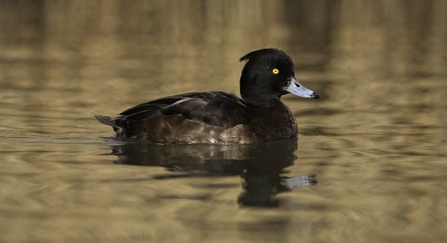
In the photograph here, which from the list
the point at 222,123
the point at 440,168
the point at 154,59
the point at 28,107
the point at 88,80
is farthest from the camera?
the point at 154,59

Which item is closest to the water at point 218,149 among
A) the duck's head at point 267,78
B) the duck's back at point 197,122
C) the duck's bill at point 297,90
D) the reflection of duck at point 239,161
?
the reflection of duck at point 239,161

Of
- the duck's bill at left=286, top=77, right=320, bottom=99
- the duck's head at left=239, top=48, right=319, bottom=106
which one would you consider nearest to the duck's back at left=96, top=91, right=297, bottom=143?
the duck's head at left=239, top=48, right=319, bottom=106

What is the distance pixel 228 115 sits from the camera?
288 inches

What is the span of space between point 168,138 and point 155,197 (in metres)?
2.17

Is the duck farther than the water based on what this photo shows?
Yes

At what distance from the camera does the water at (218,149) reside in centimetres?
461

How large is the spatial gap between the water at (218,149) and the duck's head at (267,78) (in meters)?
0.50

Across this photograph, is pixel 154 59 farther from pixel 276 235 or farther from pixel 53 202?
pixel 276 235

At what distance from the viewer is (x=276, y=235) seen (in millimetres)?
4355

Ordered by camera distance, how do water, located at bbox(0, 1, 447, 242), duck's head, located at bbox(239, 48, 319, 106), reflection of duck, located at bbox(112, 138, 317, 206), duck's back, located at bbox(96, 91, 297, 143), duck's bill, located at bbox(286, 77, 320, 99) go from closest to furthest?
water, located at bbox(0, 1, 447, 242)
reflection of duck, located at bbox(112, 138, 317, 206)
duck's back, located at bbox(96, 91, 297, 143)
duck's head, located at bbox(239, 48, 319, 106)
duck's bill, located at bbox(286, 77, 320, 99)

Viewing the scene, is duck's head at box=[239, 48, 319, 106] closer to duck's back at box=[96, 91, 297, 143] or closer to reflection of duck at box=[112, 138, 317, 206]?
duck's back at box=[96, 91, 297, 143]

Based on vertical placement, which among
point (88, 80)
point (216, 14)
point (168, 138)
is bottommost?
point (168, 138)

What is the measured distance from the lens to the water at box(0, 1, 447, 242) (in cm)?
461

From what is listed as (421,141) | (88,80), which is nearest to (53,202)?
(421,141)
